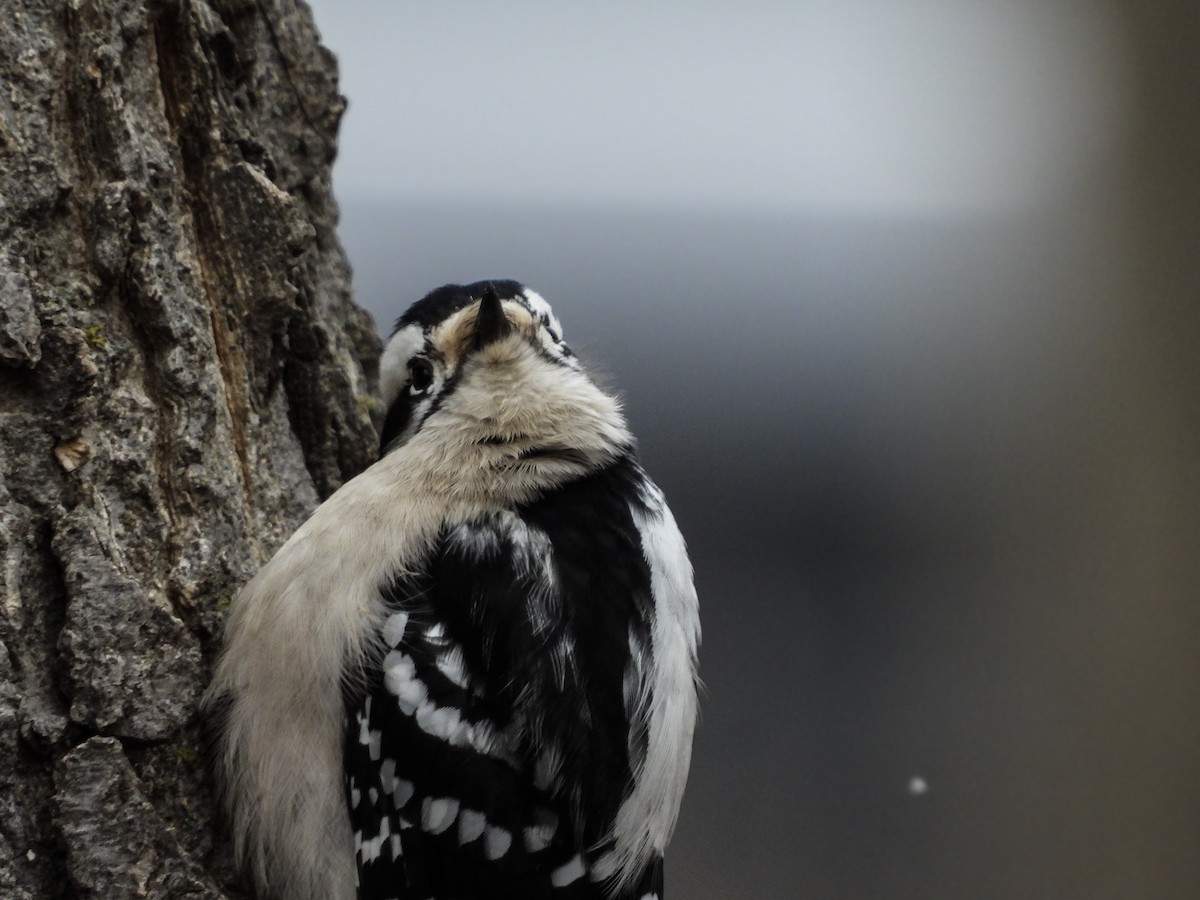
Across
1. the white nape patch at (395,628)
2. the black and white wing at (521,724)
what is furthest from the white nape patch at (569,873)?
the white nape patch at (395,628)

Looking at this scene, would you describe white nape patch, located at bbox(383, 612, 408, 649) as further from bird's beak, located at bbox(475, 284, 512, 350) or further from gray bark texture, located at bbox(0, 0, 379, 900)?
bird's beak, located at bbox(475, 284, 512, 350)

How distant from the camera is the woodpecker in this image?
84 cm

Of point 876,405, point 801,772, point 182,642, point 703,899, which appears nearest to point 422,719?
point 182,642

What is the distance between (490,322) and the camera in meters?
1.03

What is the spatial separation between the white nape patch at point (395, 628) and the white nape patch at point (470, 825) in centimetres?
16

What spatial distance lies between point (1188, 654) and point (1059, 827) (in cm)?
49

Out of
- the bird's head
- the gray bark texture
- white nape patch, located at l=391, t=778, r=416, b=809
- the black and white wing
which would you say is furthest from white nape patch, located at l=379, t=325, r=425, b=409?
white nape patch, located at l=391, t=778, r=416, b=809

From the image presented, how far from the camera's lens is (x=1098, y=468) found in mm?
2100

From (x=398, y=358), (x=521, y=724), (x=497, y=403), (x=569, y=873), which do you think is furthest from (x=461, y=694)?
(x=398, y=358)

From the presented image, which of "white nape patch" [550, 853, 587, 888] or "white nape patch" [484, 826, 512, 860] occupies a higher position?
"white nape patch" [484, 826, 512, 860]

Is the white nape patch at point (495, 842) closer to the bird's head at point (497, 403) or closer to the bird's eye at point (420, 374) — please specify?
the bird's head at point (497, 403)

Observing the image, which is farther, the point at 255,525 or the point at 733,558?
the point at 733,558

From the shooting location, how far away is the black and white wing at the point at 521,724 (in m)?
0.84

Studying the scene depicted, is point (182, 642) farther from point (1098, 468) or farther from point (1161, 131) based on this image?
point (1161, 131)
